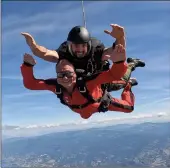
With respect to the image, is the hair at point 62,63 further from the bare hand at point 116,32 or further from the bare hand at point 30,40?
the bare hand at point 116,32

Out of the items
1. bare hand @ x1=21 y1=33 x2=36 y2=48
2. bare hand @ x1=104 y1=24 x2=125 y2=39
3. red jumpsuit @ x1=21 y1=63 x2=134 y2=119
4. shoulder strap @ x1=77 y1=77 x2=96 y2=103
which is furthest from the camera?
shoulder strap @ x1=77 y1=77 x2=96 y2=103

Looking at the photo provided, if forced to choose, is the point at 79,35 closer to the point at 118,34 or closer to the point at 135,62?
the point at 118,34

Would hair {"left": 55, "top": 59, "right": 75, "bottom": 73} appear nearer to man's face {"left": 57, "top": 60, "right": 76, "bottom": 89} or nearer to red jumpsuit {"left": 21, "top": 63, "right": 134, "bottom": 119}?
man's face {"left": 57, "top": 60, "right": 76, "bottom": 89}

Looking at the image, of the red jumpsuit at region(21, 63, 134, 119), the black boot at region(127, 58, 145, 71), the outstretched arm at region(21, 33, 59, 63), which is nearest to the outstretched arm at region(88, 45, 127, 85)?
the red jumpsuit at region(21, 63, 134, 119)

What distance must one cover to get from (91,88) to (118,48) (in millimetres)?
949

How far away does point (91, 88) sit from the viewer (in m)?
4.22

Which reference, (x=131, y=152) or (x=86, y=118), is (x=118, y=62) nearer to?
(x=86, y=118)

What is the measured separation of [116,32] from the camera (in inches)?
135

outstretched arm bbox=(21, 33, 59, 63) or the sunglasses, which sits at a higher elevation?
outstretched arm bbox=(21, 33, 59, 63)

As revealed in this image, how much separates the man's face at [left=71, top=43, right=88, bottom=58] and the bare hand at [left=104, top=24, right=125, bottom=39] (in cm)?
48

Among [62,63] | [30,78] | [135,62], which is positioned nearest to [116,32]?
[62,63]

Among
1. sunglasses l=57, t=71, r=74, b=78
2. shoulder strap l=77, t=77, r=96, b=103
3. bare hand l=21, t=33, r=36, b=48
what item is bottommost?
shoulder strap l=77, t=77, r=96, b=103

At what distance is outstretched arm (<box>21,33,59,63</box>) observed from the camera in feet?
12.2

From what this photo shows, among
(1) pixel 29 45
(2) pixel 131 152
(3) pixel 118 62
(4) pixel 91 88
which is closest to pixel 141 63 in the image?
(4) pixel 91 88
